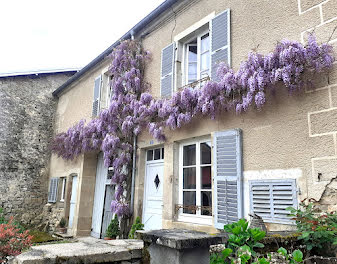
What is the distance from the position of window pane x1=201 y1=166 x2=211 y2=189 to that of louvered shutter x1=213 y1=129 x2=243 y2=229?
33 cm

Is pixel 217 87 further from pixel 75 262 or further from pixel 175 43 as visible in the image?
pixel 75 262

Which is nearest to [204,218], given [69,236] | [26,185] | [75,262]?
[75,262]

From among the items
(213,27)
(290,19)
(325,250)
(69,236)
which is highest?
(213,27)

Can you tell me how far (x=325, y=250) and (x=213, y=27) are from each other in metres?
3.69

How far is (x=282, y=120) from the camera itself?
11.8ft

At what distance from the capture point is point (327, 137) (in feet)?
10.3

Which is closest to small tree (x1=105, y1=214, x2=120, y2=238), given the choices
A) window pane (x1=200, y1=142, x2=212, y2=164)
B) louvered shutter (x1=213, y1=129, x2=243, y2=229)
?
window pane (x1=200, y1=142, x2=212, y2=164)

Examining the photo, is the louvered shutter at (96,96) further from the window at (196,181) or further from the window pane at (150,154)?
the window at (196,181)

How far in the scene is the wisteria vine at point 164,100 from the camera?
338 cm

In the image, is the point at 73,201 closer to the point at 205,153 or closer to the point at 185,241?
the point at 205,153

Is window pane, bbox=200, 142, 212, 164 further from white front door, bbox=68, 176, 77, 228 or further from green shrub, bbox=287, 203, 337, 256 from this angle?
white front door, bbox=68, 176, 77, 228

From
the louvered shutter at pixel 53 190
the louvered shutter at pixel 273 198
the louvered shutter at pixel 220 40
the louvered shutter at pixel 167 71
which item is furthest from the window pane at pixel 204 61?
the louvered shutter at pixel 53 190

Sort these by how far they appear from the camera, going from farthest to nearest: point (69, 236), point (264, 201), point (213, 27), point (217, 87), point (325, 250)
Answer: point (69, 236) < point (213, 27) < point (217, 87) < point (264, 201) < point (325, 250)

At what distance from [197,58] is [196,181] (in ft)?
7.55
